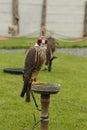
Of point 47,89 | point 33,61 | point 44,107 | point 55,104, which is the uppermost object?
point 47,89

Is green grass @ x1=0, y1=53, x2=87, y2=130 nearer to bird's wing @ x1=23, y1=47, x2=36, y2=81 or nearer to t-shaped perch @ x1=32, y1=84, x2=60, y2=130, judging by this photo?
bird's wing @ x1=23, y1=47, x2=36, y2=81

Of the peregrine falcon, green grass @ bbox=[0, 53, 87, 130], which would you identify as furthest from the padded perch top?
green grass @ bbox=[0, 53, 87, 130]

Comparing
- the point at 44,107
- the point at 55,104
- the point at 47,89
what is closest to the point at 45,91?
the point at 47,89

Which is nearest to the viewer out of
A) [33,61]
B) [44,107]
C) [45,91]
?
[45,91]

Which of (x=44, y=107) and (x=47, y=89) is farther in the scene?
(x=44, y=107)

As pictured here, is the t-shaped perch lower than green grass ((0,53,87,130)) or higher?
higher

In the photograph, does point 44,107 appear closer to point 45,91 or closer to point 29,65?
point 45,91

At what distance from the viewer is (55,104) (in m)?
8.71

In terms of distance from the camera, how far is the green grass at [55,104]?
731cm

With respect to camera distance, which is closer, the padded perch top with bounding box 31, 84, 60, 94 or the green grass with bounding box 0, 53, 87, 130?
the padded perch top with bounding box 31, 84, 60, 94

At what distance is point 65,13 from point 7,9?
3870mm

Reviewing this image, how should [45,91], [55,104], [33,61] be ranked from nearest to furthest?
[45,91] < [33,61] < [55,104]

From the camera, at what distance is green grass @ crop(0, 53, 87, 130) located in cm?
731

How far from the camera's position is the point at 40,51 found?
248 inches
